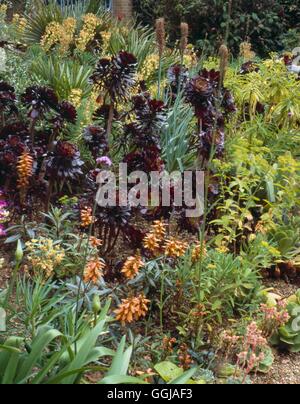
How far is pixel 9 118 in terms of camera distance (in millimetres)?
4574

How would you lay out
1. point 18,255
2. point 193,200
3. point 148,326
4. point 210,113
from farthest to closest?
point 210,113, point 193,200, point 148,326, point 18,255

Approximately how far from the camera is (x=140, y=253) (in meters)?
3.06

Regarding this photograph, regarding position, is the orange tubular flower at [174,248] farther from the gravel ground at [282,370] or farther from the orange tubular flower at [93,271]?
the gravel ground at [282,370]

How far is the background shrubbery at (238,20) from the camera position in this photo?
1067 cm

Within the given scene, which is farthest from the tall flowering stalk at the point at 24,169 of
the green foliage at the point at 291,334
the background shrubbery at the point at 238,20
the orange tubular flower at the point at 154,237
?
the background shrubbery at the point at 238,20

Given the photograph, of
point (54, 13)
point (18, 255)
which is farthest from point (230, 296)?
point (54, 13)

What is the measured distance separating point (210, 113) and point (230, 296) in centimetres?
132

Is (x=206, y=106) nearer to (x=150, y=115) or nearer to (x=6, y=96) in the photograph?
(x=150, y=115)

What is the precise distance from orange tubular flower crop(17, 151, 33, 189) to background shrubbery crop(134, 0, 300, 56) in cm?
782

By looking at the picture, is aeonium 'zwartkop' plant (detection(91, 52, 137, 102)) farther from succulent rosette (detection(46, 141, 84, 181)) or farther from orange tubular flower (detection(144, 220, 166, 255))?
orange tubular flower (detection(144, 220, 166, 255))

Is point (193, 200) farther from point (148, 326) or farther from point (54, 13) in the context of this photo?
point (54, 13)

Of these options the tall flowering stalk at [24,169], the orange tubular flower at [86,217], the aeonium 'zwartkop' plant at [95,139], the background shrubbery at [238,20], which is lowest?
the orange tubular flower at [86,217]

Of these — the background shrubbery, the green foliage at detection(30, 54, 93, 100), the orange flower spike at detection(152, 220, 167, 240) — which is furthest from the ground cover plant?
the background shrubbery

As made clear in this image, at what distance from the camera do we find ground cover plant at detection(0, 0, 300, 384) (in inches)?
95.6
